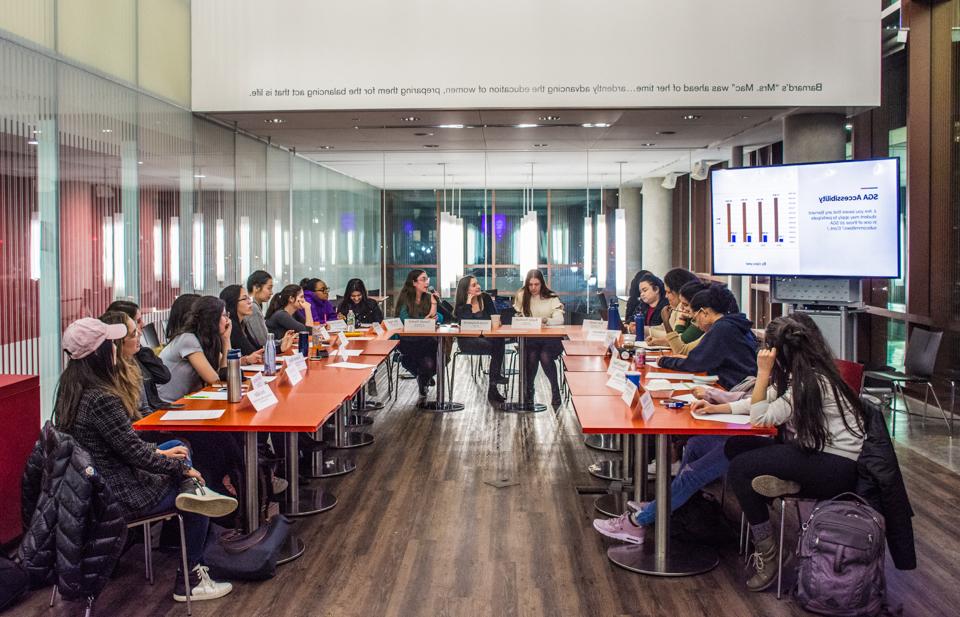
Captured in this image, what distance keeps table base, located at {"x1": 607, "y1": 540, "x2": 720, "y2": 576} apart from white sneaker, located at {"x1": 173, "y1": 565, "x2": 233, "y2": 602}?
1826mm

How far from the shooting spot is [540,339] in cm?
845

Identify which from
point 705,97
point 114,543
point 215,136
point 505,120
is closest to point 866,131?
point 705,97

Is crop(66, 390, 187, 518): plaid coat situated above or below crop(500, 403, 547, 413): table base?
above

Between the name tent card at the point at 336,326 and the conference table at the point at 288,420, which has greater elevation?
the name tent card at the point at 336,326

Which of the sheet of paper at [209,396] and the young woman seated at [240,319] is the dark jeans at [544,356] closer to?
the young woman seated at [240,319]

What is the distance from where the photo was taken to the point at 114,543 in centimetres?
316

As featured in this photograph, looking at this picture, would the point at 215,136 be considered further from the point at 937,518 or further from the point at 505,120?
the point at 937,518

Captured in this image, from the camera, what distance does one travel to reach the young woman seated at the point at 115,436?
3.28 meters

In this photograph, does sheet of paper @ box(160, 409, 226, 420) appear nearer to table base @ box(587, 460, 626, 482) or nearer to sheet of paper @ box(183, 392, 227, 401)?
sheet of paper @ box(183, 392, 227, 401)

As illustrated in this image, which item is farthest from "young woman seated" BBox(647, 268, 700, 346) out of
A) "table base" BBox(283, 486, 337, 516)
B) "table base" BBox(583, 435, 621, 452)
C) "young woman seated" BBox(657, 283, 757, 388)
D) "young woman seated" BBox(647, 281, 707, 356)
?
"table base" BBox(283, 486, 337, 516)

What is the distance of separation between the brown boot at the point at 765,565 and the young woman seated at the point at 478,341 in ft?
15.9

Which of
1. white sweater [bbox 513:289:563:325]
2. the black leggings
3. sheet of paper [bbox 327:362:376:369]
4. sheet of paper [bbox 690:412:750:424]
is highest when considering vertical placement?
white sweater [bbox 513:289:563:325]

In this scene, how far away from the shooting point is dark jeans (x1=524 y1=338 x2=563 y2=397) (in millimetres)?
8273

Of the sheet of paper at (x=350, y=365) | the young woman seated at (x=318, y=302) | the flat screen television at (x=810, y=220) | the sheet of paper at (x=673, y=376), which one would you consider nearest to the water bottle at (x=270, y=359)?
the sheet of paper at (x=350, y=365)
